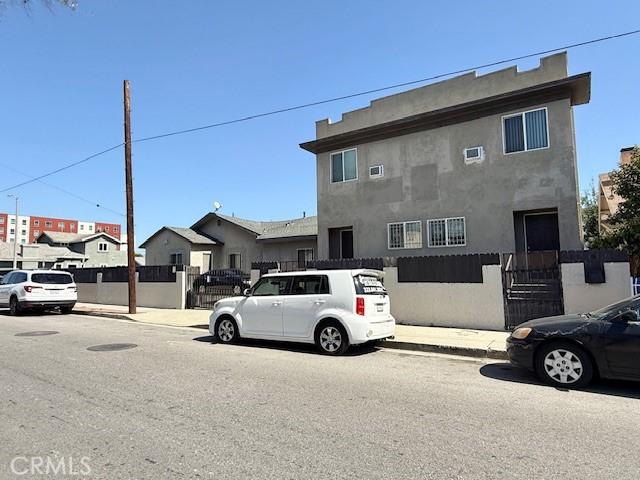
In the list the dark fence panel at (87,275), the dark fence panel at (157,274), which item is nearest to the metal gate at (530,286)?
the dark fence panel at (157,274)

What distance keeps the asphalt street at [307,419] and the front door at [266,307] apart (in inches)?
51.9

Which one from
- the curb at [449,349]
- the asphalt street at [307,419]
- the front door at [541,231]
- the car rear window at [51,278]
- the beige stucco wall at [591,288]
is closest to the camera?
the asphalt street at [307,419]

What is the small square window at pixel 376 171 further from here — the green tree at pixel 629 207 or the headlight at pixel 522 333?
the headlight at pixel 522 333

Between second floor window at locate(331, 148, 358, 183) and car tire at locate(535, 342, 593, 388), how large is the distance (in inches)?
500

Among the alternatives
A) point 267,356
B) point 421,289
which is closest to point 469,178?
point 421,289

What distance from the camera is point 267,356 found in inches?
349

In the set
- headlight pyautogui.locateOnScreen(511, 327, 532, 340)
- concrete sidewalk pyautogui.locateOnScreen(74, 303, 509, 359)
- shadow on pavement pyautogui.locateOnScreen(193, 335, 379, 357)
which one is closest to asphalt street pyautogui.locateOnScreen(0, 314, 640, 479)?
concrete sidewalk pyautogui.locateOnScreen(74, 303, 509, 359)

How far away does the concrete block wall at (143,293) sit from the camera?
59.8ft

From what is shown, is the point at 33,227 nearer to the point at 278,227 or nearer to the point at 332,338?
the point at 278,227

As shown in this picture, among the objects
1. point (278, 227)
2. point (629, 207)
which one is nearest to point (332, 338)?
point (629, 207)

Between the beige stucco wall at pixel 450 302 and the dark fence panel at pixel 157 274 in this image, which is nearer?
the beige stucco wall at pixel 450 302

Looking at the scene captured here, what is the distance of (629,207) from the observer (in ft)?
52.0

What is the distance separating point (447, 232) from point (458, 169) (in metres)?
2.28

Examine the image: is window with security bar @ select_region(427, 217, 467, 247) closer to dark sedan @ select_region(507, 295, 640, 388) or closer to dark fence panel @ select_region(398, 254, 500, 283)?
dark fence panel @ select_region(398, 254, 500, 283)
